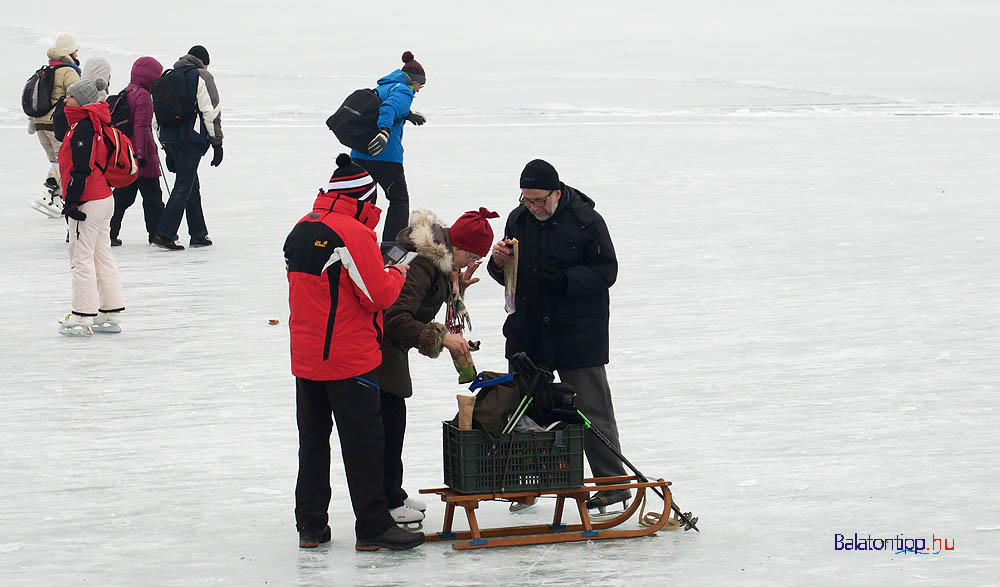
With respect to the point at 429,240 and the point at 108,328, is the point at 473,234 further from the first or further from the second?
the point at 108,328

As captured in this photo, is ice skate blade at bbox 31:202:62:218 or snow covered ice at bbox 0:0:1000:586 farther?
ice skate blade at bbox 31:202:62:218

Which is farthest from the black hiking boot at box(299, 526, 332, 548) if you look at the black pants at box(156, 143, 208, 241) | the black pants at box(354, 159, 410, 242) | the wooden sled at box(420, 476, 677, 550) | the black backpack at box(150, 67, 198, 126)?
the black backpack at box(150, 67, 198, 126)

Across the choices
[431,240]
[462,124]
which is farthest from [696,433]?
[462,124]

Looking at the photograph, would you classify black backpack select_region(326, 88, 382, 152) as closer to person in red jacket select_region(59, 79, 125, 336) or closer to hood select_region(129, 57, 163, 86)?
hood select_region(129, 57, 163, 86)

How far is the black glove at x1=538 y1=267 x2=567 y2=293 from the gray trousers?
42cm

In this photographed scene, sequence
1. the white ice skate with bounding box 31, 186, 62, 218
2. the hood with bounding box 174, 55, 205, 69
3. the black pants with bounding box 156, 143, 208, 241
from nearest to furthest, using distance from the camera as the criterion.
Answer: the hood with bounding box 174, 55, 205, 69
the black pants with bounding box 156, 143, 208, 241
the white ice skate with bounding box 31, 186, 62, 218

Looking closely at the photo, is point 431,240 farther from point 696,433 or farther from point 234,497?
point 696,433

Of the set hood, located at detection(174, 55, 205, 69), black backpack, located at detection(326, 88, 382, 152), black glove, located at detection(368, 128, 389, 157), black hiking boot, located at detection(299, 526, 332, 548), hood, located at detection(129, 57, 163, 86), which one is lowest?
black hiking boot, located at detection(299, 526, 332, 548)

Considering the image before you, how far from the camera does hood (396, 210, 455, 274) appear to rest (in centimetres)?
599

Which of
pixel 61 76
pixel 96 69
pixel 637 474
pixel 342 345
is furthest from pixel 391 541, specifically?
pixel 61 76

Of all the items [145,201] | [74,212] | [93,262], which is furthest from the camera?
[145,201]

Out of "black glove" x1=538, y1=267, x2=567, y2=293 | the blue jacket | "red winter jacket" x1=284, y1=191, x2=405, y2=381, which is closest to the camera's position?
"red winter jacket" x1=284, y1=191, x2=405, y2=381

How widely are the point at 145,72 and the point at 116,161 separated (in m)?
3.25

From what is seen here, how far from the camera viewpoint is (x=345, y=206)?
5789 mm
